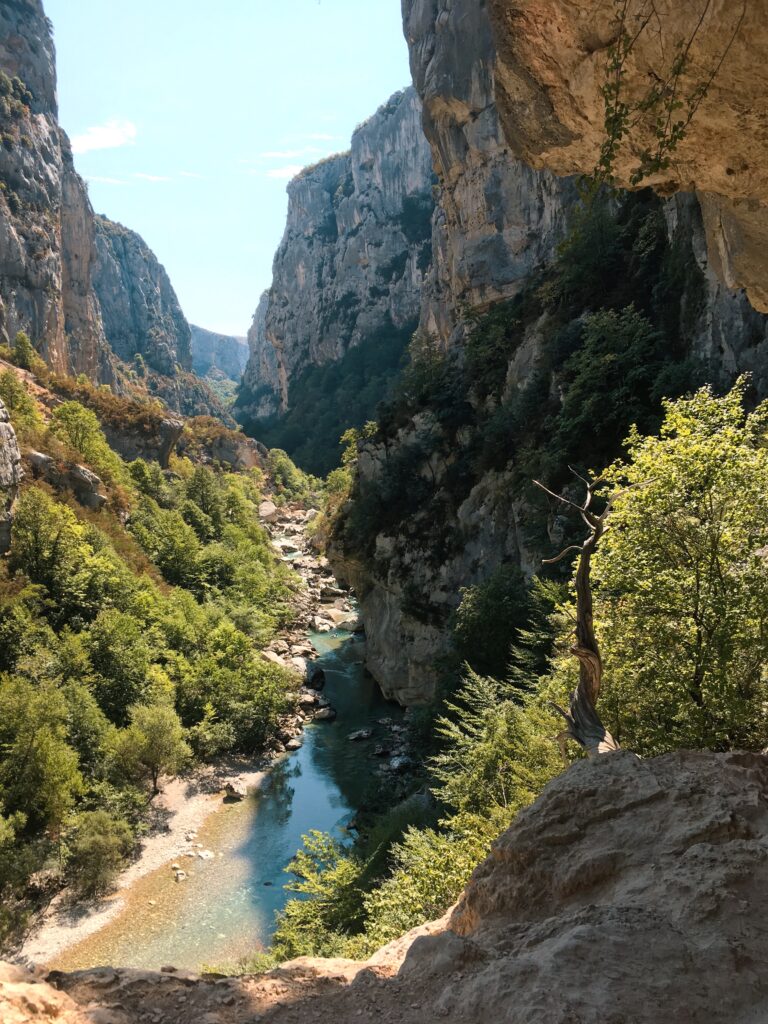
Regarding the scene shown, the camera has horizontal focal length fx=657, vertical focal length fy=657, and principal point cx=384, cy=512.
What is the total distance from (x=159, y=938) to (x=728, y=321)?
19.7 meters

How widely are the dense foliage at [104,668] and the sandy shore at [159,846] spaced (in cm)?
51

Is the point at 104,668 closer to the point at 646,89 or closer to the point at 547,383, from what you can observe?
the point at 547,383

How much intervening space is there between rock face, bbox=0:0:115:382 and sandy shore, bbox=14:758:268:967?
48768mm

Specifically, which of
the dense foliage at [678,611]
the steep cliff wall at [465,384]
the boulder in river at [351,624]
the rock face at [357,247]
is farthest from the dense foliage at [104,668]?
the rock face at [357,247]

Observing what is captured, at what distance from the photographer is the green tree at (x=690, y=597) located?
6.67 metres

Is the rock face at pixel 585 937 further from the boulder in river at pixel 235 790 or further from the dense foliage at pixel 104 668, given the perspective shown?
the boulder in river at pixel 235 790

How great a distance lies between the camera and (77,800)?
1850cm

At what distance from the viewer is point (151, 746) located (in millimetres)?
20547

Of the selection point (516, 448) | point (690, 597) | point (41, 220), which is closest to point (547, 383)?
point (516, 448)

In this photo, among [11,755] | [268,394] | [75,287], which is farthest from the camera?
[268,394]

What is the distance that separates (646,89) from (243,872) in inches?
729

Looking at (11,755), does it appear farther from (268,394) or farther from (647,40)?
(268,394)

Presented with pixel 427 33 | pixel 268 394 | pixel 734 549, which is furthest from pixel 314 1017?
pixel 268 394

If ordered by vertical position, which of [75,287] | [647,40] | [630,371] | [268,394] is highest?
[75,287]
